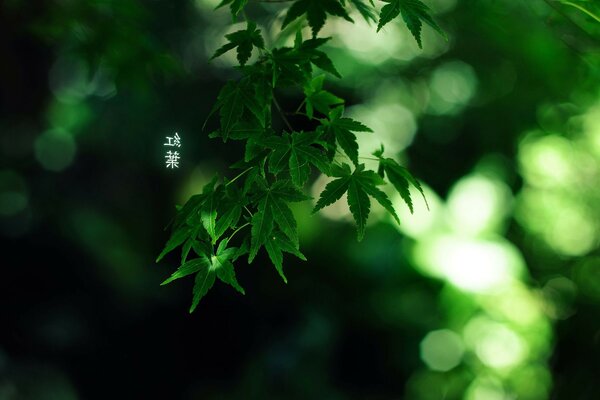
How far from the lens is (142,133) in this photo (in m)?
3.69

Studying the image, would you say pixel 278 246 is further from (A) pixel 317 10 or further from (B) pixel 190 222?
(A) pixel 317 10

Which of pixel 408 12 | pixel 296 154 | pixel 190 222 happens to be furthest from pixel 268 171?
pixel 408 12

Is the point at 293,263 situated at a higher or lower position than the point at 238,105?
lower

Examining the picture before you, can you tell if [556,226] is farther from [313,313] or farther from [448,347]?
[313,313]

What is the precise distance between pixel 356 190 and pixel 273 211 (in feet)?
0.42

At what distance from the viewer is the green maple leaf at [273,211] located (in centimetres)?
96

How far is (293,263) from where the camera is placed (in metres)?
3.86

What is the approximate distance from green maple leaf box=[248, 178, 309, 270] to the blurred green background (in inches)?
90.0

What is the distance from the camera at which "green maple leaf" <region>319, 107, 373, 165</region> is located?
100cm

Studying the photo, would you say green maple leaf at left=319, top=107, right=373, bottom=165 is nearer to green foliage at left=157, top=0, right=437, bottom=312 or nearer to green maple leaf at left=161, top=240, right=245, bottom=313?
green foliage at left=157, top=0, right=437, bottom=312

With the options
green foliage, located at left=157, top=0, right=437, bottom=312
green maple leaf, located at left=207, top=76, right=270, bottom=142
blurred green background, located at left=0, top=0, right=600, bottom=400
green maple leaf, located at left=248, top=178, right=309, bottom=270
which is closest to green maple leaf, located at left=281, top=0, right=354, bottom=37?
green foliage, located at left=157, top=0, right=437, bottom=312

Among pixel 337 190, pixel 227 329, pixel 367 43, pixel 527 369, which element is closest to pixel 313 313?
pixel 227 329

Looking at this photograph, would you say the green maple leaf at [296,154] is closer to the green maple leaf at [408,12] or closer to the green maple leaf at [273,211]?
the green maple leaf at [273,211]

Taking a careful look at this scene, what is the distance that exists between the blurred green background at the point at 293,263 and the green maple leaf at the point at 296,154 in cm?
229
